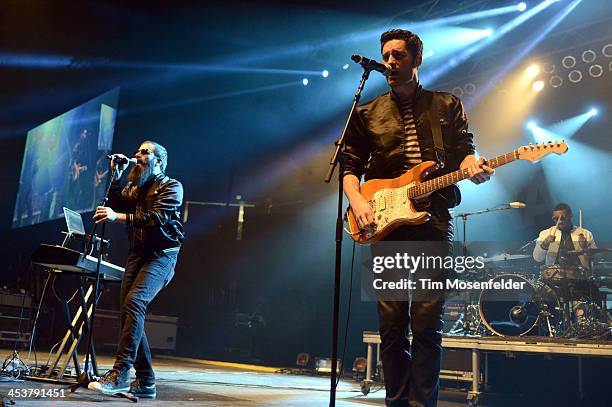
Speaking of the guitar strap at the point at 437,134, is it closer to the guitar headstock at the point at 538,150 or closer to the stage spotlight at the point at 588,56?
the guitar headstock at the point at 538,150

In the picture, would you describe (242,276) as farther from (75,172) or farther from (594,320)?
(594,320)

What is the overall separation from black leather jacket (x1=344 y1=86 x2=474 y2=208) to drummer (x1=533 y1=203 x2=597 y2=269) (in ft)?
14.1

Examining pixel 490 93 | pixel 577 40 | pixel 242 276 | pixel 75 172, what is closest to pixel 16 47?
pixel 75 172

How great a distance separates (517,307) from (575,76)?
4438 millimetres

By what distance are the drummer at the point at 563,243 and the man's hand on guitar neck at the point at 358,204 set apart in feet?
14.7

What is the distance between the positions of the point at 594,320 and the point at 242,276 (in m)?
6.83

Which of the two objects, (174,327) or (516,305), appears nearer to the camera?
(516,305)

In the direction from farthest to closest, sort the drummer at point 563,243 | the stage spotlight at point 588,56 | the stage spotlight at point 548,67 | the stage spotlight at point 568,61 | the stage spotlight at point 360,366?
the stage spotlight at point 548,67
the stage spotlight at point 568,61
the stage spotlight at point 588,56
the stage spotlight at point 360,366
the drummer at point 563,243

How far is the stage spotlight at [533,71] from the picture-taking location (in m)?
9.12

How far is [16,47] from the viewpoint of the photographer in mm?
12656

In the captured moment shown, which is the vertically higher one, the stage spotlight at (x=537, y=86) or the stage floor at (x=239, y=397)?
the stage spotlight at (x=537, y=86)

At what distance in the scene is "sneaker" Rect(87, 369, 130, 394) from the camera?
330cm

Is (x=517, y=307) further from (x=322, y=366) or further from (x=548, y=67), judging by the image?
(x=548, y=67)

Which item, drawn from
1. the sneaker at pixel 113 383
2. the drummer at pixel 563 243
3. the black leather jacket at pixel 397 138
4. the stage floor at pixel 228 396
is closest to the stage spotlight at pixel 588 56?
the drummer at pixel 563 243
